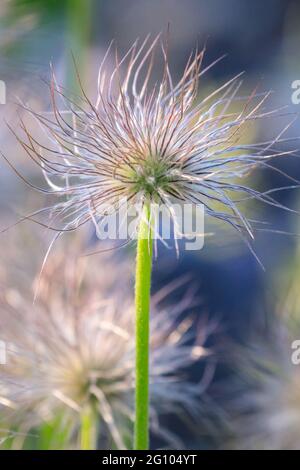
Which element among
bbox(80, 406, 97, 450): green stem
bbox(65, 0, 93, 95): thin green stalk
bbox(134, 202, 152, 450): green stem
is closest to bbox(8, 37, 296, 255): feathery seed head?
bbox(134, 202, 152, 450): green stem

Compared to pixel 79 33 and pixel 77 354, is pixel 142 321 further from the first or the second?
pixel 79 33

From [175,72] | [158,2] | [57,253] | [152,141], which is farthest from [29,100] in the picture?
[158,2]

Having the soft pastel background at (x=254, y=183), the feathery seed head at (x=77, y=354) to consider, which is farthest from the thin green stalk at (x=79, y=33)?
the feathery seed head at (x=77, y=354)

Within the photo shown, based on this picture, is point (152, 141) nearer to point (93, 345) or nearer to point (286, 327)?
point (93, 345)

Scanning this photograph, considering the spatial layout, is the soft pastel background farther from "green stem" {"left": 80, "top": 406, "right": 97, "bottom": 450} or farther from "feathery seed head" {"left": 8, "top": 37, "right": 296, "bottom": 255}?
"green stem" {"left": 80, "top": 406, "right": 97, "bottom": 450}

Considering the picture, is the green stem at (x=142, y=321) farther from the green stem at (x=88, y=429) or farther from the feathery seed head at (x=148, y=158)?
the green stem at (x=88, y=429)

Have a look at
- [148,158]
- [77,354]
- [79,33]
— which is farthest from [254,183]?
[148,158]
